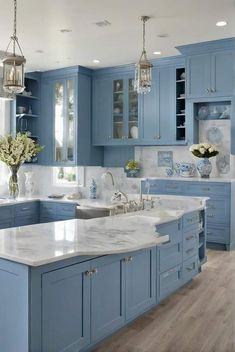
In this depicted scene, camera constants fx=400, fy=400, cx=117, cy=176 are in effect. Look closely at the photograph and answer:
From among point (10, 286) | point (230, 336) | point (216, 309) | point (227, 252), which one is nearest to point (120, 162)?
point (227, 252)

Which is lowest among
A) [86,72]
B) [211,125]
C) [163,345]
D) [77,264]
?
[163,345]

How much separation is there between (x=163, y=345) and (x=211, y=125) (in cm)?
413

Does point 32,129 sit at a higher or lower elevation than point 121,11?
lower

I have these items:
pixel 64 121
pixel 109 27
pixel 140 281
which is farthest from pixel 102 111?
pixel 140 281

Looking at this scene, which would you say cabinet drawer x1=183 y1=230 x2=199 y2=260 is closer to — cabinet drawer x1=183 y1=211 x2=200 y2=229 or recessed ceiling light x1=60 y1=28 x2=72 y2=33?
cabinet drawer x1=183 y1=211 x2=200 y2=229

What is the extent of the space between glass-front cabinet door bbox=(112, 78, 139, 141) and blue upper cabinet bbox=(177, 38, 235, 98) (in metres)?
1.12

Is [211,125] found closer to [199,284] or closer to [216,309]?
[199,284]

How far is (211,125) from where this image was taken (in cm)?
632

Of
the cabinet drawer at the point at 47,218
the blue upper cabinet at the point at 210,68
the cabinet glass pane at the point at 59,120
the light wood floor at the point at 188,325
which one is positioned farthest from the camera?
the cabinet glass pane at the point at 59,120

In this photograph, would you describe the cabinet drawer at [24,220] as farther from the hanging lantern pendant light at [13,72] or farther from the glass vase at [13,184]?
the hanging lantern pendant light at [13,72]

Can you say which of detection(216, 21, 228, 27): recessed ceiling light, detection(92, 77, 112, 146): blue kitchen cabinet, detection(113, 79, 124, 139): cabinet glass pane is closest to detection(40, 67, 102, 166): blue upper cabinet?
detection(92, 77, 112, 146): blue kitchen cabinet

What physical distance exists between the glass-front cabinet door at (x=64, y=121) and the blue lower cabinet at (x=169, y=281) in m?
3.53

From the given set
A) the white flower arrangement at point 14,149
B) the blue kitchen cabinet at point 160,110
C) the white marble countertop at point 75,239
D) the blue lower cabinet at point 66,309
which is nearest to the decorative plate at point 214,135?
the blue kitchen cabinet at point 160,110

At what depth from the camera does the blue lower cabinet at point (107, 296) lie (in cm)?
A: 261
